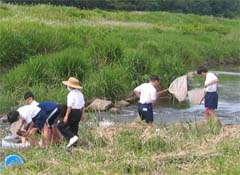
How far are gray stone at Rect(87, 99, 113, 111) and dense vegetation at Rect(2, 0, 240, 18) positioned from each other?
40.6 meters

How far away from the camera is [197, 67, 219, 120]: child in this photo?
12.9m

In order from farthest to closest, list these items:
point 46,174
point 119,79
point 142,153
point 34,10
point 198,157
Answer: point 34,10 < point 119,79 < point 142,153 < point 198,157 < point 46,174

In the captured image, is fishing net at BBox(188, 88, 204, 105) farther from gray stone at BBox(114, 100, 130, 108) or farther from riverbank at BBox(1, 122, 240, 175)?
gray stone at BBox(114, 100, 130, 108)

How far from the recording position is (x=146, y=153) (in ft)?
27.7

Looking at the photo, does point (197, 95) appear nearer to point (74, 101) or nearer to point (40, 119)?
point (74, 101)

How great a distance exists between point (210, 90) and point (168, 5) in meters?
65.0

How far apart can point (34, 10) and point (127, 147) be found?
27060mm

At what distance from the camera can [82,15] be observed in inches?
1441

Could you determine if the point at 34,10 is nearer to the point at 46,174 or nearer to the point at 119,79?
the point at 119,79

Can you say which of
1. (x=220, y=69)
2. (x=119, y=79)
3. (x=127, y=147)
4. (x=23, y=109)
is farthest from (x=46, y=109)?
(x=220, y=69)

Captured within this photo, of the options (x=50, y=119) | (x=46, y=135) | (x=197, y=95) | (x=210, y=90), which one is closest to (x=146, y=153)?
(x=46, y=135)

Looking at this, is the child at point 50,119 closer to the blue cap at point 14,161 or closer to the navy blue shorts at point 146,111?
the blue cap at point 14,161

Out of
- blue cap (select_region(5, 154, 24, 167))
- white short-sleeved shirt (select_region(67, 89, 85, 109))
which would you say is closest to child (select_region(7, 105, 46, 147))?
white short-sleeved shirt (select_region(67, 89, 85, 109))

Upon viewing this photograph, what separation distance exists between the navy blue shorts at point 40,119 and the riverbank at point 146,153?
2.57ft
